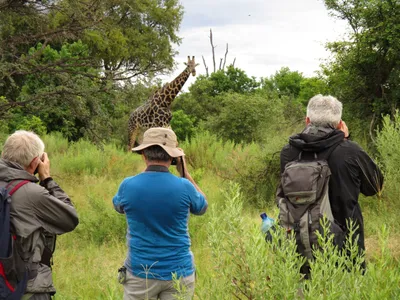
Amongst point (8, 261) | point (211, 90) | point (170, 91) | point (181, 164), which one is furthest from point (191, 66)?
point (211, 90)

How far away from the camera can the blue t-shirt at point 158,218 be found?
3158mm

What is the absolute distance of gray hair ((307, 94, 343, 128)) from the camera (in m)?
3.28

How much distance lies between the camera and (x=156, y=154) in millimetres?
3277

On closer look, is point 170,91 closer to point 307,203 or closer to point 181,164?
point 181,164

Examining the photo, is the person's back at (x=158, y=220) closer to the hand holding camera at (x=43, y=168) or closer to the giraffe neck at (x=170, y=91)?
the hand holding camera at (x=43, y=168)

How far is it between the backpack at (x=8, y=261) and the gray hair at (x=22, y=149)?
247mm

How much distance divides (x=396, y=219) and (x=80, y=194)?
6317 mm

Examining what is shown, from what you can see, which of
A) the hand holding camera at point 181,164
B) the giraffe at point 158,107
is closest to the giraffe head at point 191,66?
the giraffe at point 158,107

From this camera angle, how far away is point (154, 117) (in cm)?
976

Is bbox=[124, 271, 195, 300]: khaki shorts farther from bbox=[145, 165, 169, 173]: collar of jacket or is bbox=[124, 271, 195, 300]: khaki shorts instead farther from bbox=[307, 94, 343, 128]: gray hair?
bbox=[307, 94, 343, 128]: gray hair

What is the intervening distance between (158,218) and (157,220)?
1 cm

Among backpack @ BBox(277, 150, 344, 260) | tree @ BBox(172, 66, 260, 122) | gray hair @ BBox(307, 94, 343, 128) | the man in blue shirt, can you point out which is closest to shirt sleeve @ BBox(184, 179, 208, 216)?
the man in blue shirt

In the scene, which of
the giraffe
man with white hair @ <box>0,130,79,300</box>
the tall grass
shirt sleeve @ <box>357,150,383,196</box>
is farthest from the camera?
the giraffe

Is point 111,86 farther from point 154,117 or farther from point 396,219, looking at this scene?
point 396,219
